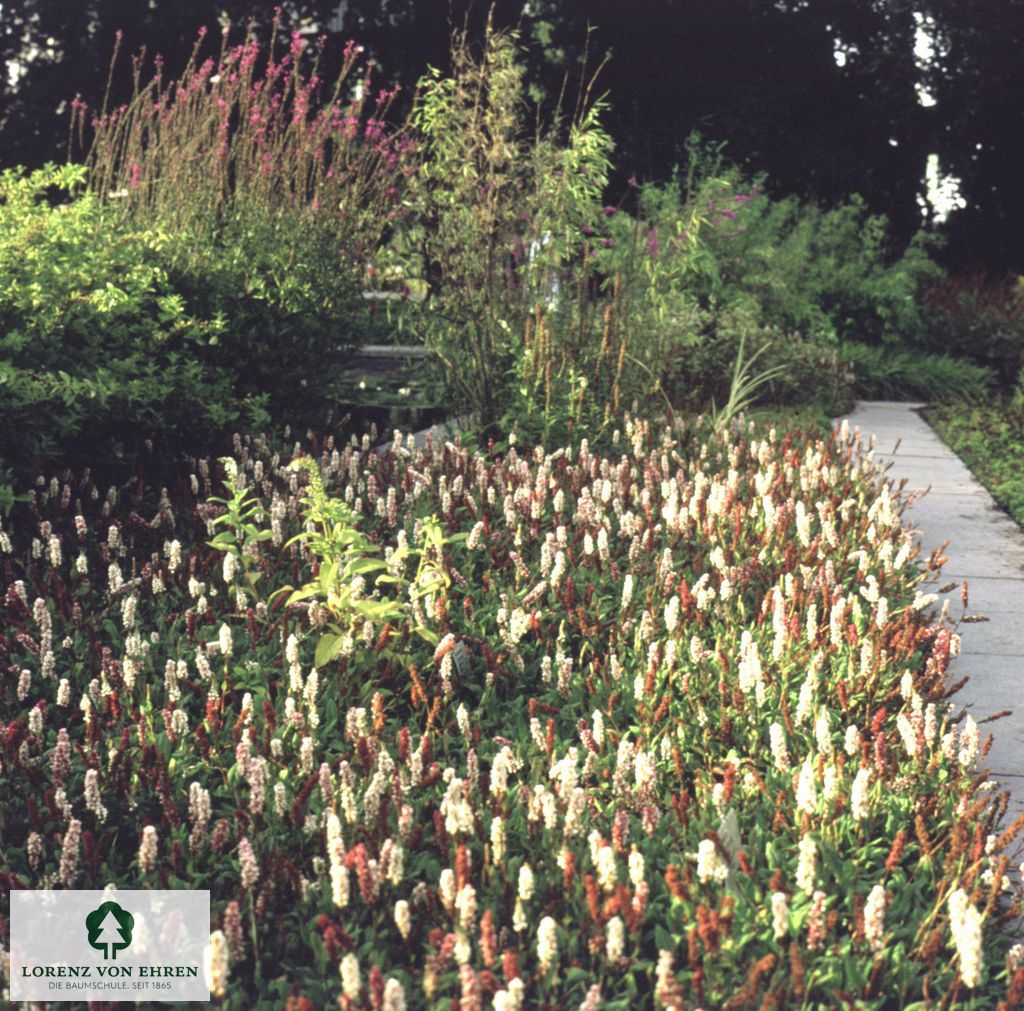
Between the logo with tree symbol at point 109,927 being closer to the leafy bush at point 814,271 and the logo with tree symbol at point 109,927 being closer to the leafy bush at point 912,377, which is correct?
the leafy bush at point 814,271

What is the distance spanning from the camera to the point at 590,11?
14805 mm

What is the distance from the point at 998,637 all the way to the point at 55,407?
377 cm

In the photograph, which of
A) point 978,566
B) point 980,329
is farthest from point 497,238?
point 980,329

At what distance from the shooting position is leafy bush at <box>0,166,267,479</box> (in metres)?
5.00

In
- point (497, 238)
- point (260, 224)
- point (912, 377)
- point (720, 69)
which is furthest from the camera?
point (720, 69)

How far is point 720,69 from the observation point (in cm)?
1487

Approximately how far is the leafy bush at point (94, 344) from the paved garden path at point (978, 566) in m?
3.28

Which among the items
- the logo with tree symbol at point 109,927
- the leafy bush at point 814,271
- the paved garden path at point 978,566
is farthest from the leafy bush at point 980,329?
the logo with tree symbol at point 109,927

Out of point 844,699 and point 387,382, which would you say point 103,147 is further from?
point 844,699

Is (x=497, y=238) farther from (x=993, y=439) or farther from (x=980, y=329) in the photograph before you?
(x=980, y=329)

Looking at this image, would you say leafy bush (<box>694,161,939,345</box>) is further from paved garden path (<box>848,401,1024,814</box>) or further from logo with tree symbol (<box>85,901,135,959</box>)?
logo with tree symbol (<box>85,901,135,959</box>)

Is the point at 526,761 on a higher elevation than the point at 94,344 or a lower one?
lower

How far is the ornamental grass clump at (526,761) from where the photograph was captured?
2.48 metres

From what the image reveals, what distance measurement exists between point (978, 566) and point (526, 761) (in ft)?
10.4
